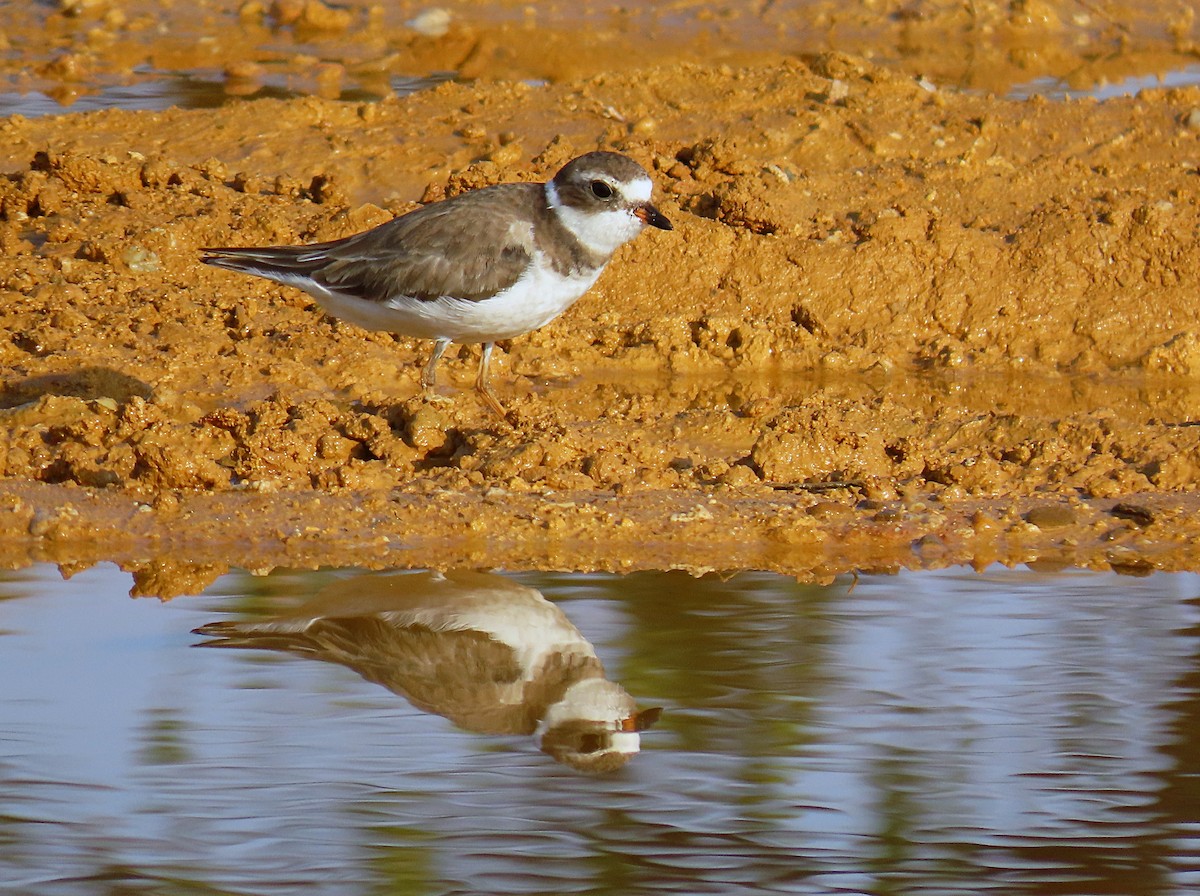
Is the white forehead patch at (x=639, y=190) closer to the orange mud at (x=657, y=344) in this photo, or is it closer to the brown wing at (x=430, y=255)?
the brown wing at (x=430, y=255)

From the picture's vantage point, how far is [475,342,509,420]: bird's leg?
790 cm

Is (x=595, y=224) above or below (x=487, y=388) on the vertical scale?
above

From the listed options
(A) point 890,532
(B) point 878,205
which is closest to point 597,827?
(A) point 890,532

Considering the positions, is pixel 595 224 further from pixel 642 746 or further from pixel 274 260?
pixel 642 746

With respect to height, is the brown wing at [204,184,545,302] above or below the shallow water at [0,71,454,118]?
below

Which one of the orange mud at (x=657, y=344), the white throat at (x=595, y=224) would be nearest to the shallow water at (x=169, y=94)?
the orange mud at (x=657, y=344)

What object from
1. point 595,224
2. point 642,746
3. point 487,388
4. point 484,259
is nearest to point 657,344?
point 487,388

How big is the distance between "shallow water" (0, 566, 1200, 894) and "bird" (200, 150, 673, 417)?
5.41 feet

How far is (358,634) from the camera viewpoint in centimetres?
577

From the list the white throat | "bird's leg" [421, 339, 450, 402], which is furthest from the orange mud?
the white throat

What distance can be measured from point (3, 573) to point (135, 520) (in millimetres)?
577

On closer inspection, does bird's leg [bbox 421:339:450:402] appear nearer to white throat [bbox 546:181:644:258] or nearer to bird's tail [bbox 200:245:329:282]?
bird's tail [bbox 200:245:329:282]

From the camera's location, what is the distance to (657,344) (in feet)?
30.1

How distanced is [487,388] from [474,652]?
260cm
